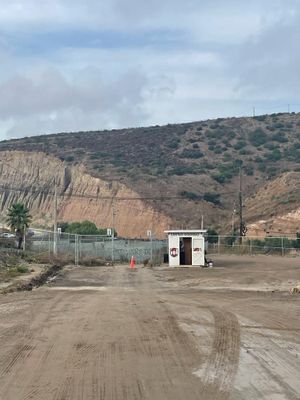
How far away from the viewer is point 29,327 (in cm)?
1448

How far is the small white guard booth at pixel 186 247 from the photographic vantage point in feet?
157

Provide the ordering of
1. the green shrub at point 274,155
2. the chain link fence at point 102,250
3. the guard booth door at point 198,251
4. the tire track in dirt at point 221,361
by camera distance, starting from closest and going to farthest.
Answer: the tire track in dirt at point 221,361, the guard booth door at point 198,251, the chain link fence at point 102,250, the green shrub at point 274,155

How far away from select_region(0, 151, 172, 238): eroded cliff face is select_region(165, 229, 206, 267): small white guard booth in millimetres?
40071

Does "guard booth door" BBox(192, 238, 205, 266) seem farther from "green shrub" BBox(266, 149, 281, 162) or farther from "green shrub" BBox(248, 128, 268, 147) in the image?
"green shrub" BBox(248, 128, 268, 147)

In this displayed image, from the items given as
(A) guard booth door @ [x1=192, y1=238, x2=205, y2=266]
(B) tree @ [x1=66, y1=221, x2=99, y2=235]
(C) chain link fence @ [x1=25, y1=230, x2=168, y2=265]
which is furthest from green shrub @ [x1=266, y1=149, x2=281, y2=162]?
(A) guard booth door @ [x1=192, y1=238, x2=205, y2=266]

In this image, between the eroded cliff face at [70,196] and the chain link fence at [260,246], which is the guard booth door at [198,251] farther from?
the eroded cliff face at [70,196]

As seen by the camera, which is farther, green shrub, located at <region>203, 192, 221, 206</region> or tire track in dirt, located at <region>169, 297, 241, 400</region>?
green shrub, located at <region>203, 192, 221, 206</region>

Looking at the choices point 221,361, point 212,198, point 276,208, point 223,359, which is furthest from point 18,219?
point 221,361

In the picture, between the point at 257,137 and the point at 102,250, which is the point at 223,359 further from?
the point at 257,137

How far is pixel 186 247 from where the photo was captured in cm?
4941

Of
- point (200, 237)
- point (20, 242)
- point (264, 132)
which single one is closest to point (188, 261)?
point (200, 237)

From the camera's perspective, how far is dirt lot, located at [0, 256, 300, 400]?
8547mm

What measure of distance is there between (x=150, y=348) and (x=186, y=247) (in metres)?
37.9

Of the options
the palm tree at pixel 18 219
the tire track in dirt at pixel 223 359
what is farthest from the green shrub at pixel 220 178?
the tire track in dirt at pixel 223 359
